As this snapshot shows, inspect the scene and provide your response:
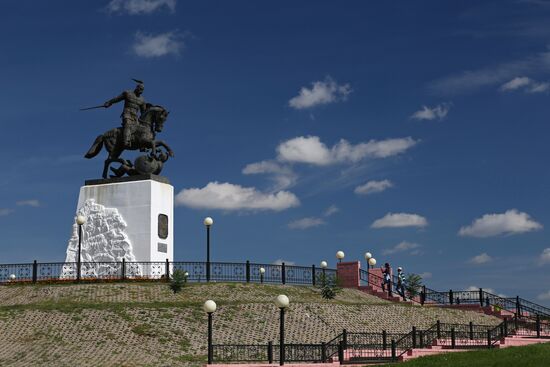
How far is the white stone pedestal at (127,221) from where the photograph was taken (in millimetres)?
34094

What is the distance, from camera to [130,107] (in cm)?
3684

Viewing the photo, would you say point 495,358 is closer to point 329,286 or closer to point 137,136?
point 329,286

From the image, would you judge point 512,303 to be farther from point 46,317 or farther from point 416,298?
point 46,317

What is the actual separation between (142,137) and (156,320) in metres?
12.8

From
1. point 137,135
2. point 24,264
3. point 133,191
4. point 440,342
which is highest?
point 137,135

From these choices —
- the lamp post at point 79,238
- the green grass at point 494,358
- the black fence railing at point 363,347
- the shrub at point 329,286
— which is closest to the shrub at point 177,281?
the lamp post at point 79,238

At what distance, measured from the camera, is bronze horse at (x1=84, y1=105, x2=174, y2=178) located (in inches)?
1439

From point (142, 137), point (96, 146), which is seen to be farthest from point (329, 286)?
point (96, 146)

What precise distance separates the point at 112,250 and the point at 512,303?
18525mm

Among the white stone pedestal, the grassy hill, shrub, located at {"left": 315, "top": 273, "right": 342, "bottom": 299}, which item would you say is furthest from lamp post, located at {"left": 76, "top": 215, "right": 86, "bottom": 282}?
the grassy hill

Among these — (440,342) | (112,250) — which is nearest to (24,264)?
(112,250)

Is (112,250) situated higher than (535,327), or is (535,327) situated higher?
(112,250)

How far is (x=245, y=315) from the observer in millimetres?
27094

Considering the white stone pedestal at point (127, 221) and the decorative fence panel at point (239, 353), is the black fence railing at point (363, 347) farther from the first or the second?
the white stone pedestal at point (127, 221)
